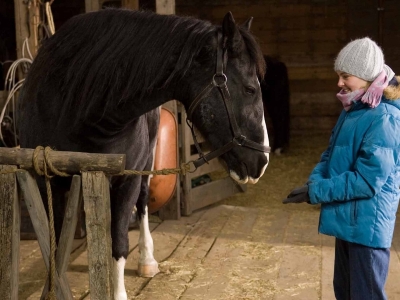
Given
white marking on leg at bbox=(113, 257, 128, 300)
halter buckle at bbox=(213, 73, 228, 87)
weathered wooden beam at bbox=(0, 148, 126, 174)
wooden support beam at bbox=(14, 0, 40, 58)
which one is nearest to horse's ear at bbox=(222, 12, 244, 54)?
halter buckle at bbox=(213, 73, 228, 87)

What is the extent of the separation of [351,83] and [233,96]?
0.44 metres

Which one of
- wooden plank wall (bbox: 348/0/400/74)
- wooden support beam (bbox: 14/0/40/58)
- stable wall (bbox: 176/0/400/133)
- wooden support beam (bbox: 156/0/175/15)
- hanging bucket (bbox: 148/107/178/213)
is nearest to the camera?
hanging bucket (bbox: 148/107/178/213)

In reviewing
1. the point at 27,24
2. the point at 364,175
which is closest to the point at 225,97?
the point at 364,175

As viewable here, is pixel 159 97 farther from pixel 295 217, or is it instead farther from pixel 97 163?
pixel 295 217

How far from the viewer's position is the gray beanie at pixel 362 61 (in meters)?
2.12

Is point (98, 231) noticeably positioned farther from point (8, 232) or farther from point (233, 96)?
point (233, 96)

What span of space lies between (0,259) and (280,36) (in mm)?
7575

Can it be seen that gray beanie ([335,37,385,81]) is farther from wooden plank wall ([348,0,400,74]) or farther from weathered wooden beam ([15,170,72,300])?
wooden plank wall ([348,0,400,74])

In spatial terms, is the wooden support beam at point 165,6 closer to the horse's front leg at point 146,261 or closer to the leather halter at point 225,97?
the horse's front leg at point 146,261

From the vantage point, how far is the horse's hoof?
3523 millimetres

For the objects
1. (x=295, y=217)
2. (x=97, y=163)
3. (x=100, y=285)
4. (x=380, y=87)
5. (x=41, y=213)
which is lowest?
(x=295, y=217)

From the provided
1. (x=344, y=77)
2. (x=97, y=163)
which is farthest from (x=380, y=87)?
(x=97, y=163)

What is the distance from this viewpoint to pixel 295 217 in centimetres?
493

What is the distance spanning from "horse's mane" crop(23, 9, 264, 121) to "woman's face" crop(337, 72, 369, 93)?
0.33m
